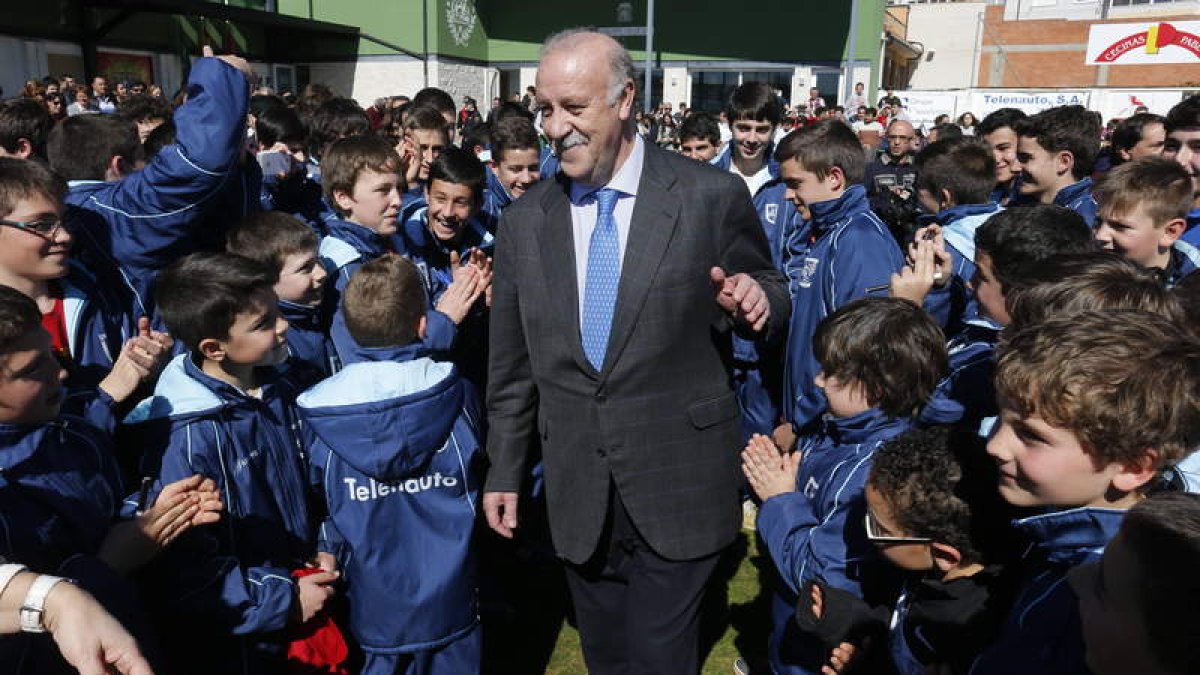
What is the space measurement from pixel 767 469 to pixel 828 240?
151 centimetres

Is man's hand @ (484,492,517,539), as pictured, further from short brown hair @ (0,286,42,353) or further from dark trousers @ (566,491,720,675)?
short brown hair @ (0,286,42,353)

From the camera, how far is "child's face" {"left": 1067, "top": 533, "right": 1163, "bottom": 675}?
115 cm

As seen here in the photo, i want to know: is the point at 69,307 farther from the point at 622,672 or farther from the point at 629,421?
the point at 622,672

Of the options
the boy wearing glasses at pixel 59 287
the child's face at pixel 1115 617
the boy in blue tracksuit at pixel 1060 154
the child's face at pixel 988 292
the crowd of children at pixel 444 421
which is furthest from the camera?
the boy in blue tracksuit at pixel 1060 154

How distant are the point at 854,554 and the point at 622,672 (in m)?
0.95

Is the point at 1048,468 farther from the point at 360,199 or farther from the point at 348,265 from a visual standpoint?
the point at 360,199

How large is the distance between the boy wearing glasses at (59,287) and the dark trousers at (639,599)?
4.98 ft

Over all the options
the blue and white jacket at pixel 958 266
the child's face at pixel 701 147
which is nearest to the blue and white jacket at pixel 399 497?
the blue and white jacket at pixel 958 266

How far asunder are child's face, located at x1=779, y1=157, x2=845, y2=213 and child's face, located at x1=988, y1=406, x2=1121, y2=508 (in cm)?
217

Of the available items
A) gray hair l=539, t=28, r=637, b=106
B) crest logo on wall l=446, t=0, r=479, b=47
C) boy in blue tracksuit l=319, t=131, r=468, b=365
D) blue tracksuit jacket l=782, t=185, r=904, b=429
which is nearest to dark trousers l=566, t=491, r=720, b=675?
blue tracksuit jacket l=782, t=185, r=904, b=429

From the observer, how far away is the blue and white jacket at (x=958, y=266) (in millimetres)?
3398

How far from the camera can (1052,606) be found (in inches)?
56.4

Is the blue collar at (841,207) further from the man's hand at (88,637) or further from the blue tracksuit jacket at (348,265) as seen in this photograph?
the man's hand at (88,637)

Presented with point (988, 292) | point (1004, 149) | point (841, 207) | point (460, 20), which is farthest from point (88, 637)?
point (460, 20)
